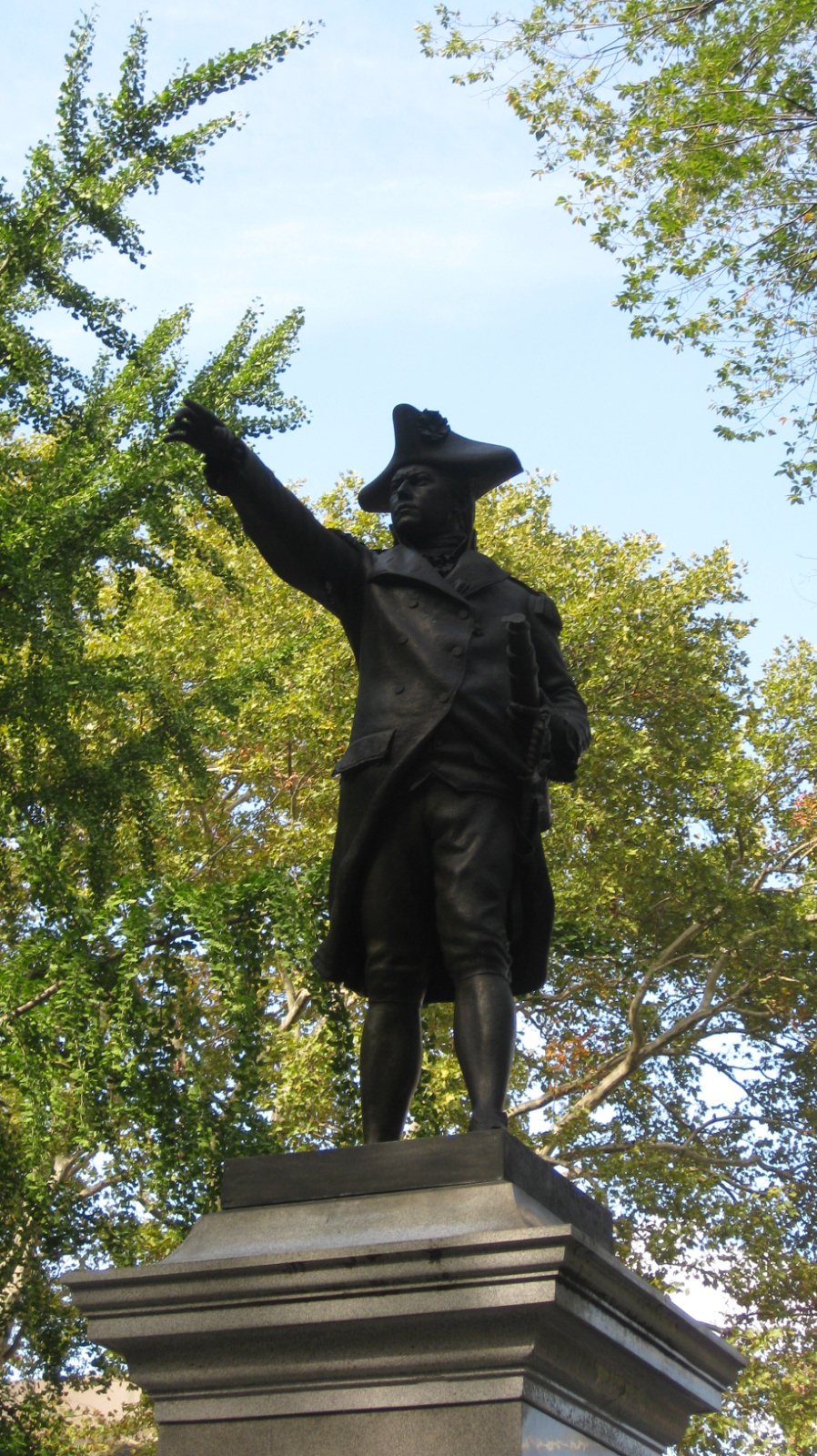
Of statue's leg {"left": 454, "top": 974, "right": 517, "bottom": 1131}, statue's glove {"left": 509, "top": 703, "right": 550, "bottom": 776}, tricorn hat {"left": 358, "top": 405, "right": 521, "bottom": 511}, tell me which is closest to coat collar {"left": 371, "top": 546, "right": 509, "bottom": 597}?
tricorn hat {"left": 358, "top": 405, "right": 521, "bottom": 511}

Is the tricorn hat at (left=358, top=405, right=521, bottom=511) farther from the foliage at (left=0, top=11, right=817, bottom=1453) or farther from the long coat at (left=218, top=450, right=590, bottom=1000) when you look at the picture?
the foliage at (left=0, top=11, right=817, bottom=1453)

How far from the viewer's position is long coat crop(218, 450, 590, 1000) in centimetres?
462

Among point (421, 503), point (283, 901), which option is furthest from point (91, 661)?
point (421, 503)

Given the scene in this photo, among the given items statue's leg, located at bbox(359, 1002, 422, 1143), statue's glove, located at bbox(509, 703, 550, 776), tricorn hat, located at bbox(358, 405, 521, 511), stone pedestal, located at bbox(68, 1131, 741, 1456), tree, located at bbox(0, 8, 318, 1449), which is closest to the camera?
stone pedestal, located at bbox(68, 1131, 741, 1456)

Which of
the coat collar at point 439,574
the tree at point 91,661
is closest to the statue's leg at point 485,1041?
the coat collar at point 439,574

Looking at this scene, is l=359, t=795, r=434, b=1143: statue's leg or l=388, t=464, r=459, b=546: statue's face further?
l=388, t=464, r=459, b=546: statue's face

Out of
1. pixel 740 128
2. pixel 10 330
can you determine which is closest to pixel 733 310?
pixel 740 128

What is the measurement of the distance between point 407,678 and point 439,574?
384 mm

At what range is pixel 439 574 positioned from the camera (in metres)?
4.96

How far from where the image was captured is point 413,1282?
3617mm

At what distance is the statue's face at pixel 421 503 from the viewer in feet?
16.6

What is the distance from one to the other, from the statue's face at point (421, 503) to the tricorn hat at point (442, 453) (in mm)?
34

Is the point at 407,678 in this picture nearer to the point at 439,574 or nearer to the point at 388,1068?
the point at 439,574

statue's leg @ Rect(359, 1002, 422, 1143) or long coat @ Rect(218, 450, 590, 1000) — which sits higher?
long coat @ Rect(218, 450, 590, 1000)
